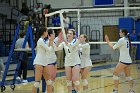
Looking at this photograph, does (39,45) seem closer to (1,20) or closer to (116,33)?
(1,20)

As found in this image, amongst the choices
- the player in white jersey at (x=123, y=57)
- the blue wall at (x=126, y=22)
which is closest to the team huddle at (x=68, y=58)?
the player in white jersey at (x=123, y=57)

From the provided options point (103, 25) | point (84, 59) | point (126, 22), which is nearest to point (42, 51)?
point (84, 59)

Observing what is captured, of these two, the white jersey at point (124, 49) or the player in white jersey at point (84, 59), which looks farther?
the white jersey at point (124, 49)

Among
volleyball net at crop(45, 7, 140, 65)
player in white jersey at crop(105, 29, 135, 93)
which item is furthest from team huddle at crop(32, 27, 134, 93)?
volleyball net at crop(45, 7, 140, 65)

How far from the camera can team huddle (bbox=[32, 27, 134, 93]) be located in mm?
9514

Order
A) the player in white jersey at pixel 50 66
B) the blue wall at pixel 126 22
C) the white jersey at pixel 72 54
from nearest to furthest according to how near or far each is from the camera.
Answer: the player in white jersey at pixel 50 66
the white jersey at pixel 72 54
the blue wall at pixel 126 22

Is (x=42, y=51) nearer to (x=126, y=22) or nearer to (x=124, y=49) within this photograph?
(x=124, y=49)

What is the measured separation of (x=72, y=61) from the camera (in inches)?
391

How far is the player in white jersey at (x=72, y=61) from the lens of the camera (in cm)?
991

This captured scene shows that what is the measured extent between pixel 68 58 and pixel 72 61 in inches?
6.2

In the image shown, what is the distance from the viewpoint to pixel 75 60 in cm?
997

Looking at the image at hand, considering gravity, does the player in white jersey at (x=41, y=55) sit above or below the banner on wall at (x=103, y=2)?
below

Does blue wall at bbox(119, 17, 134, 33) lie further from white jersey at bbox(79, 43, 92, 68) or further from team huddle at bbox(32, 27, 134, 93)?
white jersey at bbox(79, 43, 92, 68)

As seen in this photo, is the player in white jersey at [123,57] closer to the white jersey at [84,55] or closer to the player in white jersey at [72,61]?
the white jersey at [84,55]
